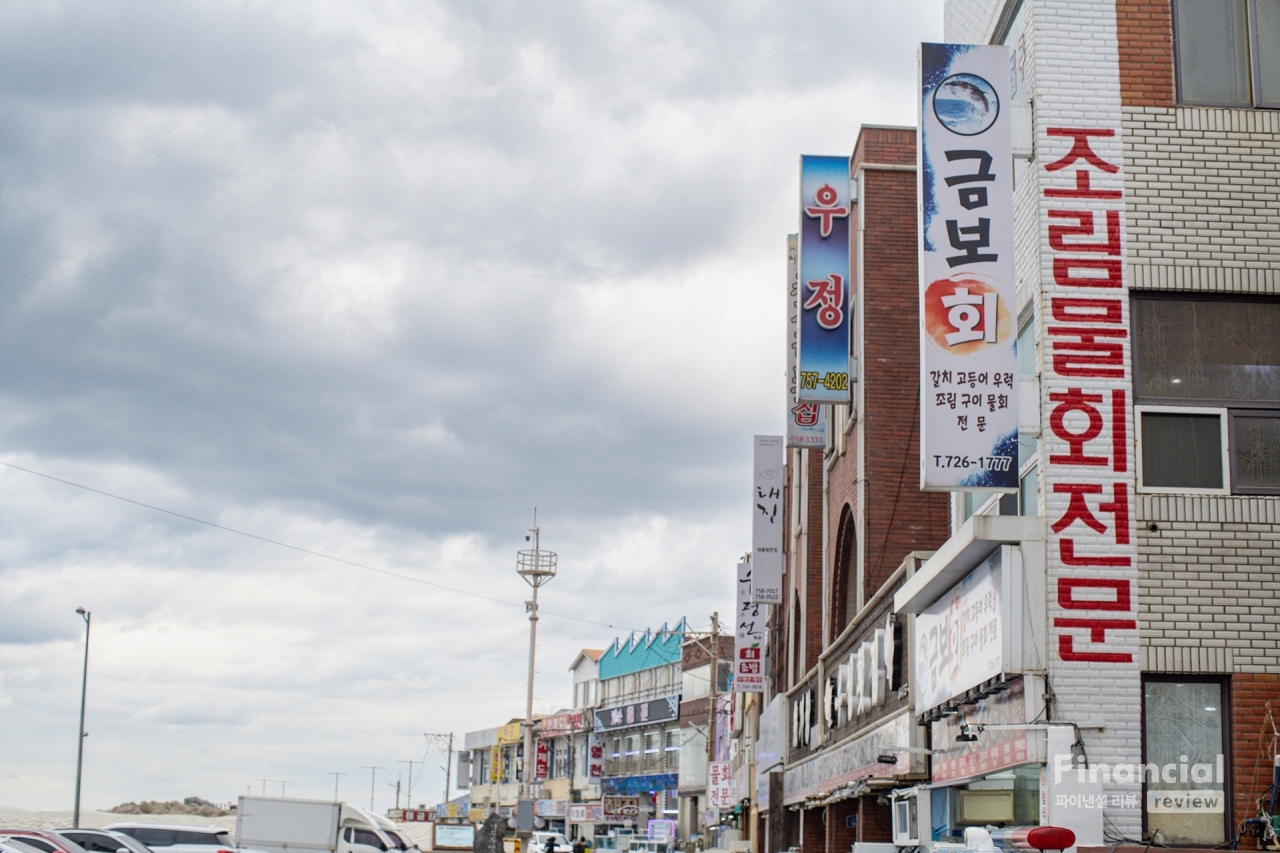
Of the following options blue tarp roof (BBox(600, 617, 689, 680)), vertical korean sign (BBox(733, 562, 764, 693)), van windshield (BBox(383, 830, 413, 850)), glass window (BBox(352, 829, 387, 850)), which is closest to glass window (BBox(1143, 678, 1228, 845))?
vertical korean sign (BBox(733, 562, 764, 693))

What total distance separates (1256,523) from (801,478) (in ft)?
66.7

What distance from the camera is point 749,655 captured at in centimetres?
3928

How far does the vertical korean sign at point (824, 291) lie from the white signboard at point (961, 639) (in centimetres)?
783

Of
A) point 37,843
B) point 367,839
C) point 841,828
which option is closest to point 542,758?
point 367,839

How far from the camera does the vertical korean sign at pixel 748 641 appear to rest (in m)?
38.7

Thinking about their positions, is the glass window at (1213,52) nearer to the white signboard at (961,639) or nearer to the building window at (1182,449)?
the building window at (1182,449)

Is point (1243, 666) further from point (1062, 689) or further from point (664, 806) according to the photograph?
point (664, 806)

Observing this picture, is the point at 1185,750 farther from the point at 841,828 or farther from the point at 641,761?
the point at 641,761

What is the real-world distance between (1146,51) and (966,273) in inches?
Answer: 120

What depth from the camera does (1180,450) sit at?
42.7 ft

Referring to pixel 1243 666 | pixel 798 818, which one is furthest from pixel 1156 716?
pixel 798 818

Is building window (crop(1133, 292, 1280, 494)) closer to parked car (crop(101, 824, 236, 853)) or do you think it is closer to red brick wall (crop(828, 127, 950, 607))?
red brick wall (crop(828, 127, 950, 607))

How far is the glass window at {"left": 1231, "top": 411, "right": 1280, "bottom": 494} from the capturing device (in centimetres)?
1296

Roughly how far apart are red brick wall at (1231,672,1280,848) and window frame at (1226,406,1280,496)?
175cm
